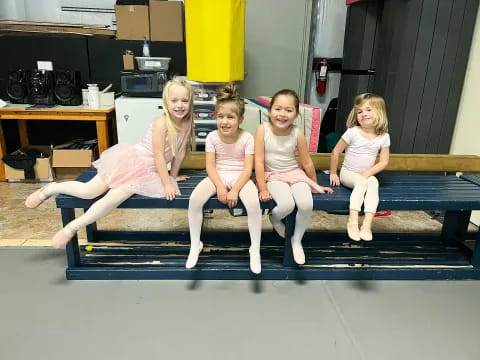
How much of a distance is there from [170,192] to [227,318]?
27.9 inches

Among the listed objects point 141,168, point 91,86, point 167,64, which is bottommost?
point 141,168

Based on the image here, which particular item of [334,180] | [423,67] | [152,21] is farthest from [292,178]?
[152,21]

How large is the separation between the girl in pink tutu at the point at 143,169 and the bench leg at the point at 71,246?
7 cm

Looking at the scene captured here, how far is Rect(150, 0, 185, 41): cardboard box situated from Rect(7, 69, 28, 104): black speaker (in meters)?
1.38

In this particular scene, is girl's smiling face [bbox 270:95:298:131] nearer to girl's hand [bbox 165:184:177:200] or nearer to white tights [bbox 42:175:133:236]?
girl's hand [bbox 165:184:177:200]

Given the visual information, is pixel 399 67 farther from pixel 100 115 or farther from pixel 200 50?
pixel 100 115

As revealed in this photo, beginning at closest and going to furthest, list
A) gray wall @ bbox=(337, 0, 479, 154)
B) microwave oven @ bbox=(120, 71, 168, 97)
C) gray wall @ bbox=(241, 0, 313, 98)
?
1. gray wall @ bbox=(337, 0, 479, 154)
2. microwave oven @ bbox=(120, 71, 168, 97)
3. gray wall @ bbox=(241, 0, 313, 98)

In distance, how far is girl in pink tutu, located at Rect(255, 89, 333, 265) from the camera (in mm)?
1972

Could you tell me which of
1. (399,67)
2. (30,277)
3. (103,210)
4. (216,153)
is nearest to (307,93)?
(399,67)

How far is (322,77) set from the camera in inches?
182

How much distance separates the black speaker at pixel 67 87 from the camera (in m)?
3.81

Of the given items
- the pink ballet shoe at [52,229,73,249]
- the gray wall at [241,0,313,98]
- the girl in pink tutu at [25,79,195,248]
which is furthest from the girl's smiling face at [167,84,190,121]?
the gray wall at [241,0,313,98]

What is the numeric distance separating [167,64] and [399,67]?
7.10ft

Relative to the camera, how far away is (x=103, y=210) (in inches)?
76.6
